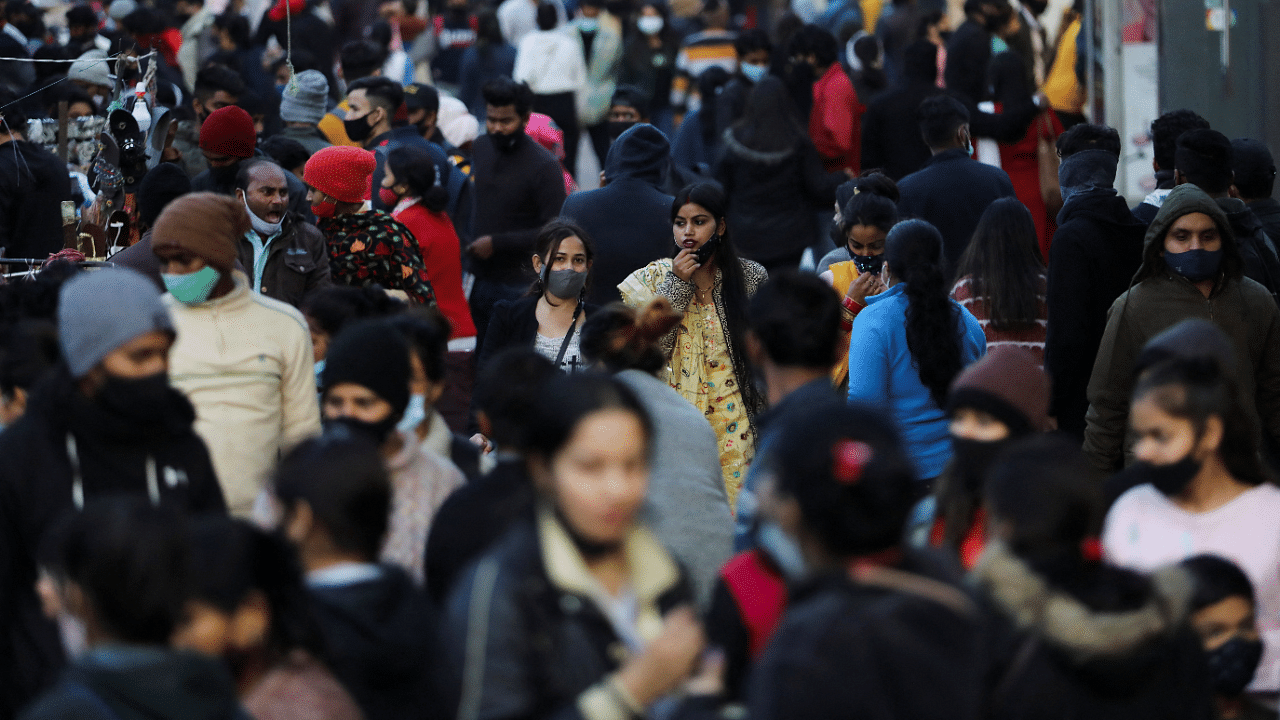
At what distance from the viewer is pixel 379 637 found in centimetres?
306

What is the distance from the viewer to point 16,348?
444 cm

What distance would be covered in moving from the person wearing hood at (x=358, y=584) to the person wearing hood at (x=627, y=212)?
4.33 meters

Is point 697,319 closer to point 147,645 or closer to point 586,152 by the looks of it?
point 147,645

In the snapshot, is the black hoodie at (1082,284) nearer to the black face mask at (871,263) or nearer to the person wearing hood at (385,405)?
the black face mask at (871,263)

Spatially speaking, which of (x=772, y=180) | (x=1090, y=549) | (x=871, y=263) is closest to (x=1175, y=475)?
Answer: (x=1090, y=549)

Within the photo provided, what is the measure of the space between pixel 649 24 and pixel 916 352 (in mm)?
10040

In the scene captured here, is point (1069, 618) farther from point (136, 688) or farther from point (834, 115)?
point (834, 115)

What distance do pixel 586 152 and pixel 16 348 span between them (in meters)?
10.7

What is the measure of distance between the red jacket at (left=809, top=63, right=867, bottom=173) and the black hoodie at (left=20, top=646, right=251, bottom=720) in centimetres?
877

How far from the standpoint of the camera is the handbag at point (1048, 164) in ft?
31.4

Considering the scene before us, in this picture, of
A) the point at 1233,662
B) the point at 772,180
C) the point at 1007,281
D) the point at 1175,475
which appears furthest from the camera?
the point at 772,180

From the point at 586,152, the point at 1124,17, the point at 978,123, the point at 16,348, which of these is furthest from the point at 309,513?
the point at 586,152

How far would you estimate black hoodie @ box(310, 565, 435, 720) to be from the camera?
306 centimetres

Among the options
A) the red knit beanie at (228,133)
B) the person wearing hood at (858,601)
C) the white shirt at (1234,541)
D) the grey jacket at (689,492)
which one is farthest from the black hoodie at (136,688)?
the red knit beanie at (228,133)
